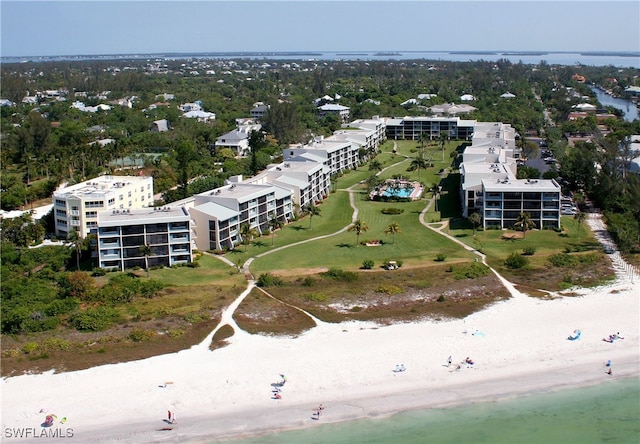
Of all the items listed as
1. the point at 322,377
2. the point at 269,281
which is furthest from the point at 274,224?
the point at 322,377

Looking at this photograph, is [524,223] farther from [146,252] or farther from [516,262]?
[146,252]

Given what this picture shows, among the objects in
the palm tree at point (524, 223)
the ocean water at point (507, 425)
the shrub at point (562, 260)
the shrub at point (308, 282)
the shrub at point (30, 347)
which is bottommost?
the ocean water at point (507, 425)

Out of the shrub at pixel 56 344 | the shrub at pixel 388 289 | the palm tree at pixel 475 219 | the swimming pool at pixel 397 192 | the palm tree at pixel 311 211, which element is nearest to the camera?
the shrub at pixel 56 344

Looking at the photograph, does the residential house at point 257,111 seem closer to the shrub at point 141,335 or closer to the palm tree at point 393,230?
the palm tree at point 393,230

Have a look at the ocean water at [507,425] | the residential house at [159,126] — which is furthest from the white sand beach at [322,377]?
the residential house at [159,126]

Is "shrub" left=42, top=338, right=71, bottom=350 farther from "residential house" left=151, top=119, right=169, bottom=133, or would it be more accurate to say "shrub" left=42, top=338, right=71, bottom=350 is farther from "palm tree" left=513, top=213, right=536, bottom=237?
"residential house" left=151, top=119, right=169, bottom=133

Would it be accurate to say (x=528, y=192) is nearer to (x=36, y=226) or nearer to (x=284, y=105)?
(x=36, y=226)

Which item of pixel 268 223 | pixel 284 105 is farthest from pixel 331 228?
pixel 284 105
